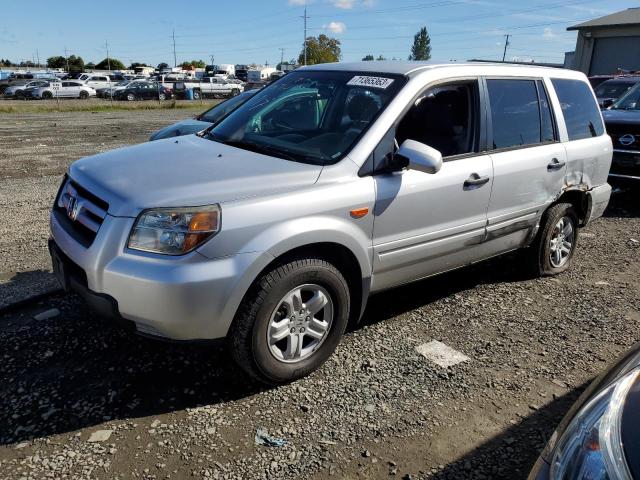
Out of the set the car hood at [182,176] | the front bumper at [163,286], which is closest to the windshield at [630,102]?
the car hood at [182,176]

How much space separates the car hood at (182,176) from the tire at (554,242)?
2633 millimetres

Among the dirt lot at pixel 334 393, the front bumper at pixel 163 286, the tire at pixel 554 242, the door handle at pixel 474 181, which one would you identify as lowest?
the dirt lot at pixel 334 393

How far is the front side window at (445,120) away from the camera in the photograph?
3664 mm

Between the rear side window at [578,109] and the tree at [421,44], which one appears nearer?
the rear side window at [578,109]

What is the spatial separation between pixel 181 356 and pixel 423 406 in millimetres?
1560

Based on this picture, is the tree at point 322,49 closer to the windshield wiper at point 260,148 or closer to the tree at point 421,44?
the tree at point 421,44

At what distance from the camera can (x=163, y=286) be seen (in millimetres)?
2678

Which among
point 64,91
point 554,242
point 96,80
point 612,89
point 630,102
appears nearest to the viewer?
point 554,242

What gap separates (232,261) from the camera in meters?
2.79

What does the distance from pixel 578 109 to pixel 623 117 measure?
3896 millimetres

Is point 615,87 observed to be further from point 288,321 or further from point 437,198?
point 288,321

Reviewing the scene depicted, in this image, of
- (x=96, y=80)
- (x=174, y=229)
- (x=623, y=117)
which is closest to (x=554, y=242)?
(x=174, y=229)

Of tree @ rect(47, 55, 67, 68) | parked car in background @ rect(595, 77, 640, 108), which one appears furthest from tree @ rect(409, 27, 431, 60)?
parked car in background @ rect(595, 77, 640, 108)

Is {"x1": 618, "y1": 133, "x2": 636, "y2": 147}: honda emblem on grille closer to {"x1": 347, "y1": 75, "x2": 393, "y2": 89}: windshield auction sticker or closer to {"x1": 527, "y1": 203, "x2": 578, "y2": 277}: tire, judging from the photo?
{"x1": 527, "y1": 203, "x2": 578, "y2": 277}: tire
